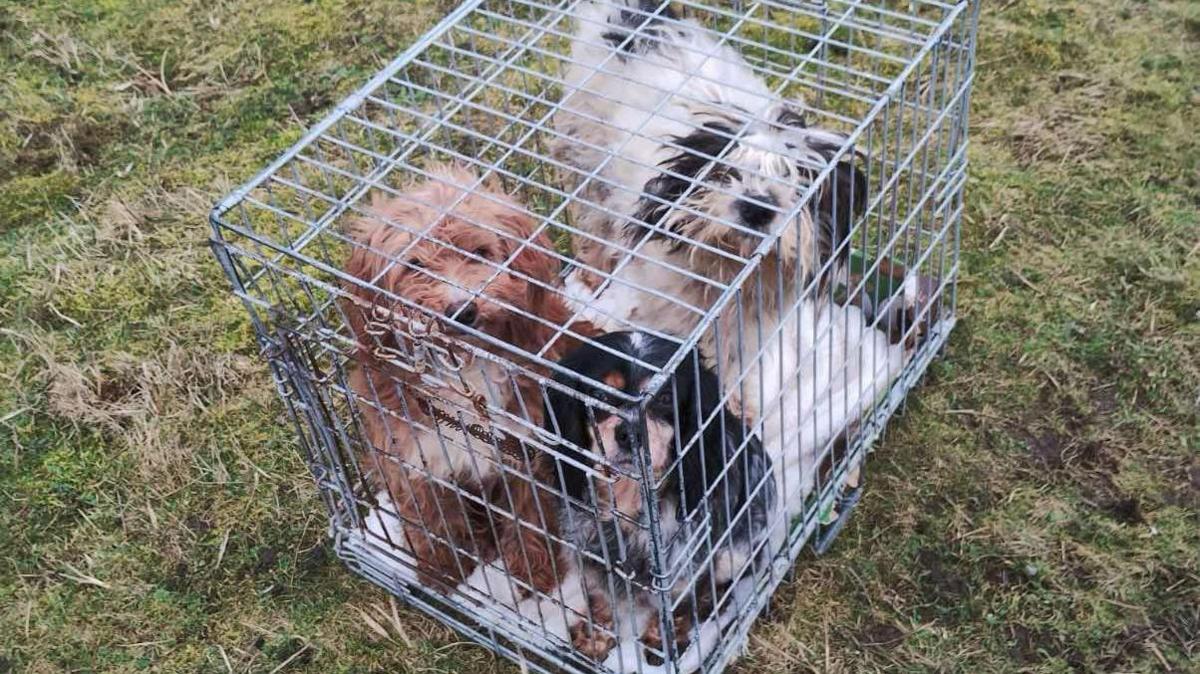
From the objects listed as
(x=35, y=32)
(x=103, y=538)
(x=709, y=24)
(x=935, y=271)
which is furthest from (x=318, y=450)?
(x=35, y=32)

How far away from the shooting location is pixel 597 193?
3340 mm

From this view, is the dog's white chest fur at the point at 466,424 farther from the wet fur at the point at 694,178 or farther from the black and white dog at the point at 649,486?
the wet fur at the point at 694,178

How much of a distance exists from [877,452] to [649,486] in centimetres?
143

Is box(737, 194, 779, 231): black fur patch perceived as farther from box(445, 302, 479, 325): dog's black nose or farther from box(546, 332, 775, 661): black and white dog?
box(445, 302, 479, 325): dog's black nose

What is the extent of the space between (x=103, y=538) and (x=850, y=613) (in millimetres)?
2134

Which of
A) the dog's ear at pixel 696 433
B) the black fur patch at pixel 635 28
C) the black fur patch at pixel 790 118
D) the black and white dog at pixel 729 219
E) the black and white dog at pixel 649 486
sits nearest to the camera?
the black and white dog at pixel 649 486

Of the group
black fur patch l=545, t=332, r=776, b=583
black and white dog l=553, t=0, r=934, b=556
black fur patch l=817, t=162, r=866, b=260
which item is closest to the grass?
black and white dog l=553, t=0, r=934, b=556

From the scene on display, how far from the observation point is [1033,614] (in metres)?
2.85

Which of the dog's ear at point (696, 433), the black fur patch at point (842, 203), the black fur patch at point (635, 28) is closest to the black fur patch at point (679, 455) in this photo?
the dog's ear at point (696, 433)

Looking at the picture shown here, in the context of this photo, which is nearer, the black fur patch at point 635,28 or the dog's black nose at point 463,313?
the dog's black nose at point 463,313

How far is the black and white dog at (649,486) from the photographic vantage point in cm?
210

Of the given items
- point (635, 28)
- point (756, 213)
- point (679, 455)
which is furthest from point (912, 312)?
point (679, 455)

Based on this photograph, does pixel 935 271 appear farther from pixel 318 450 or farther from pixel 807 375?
pixel 318 450

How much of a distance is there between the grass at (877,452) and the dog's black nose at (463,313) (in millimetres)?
1018
